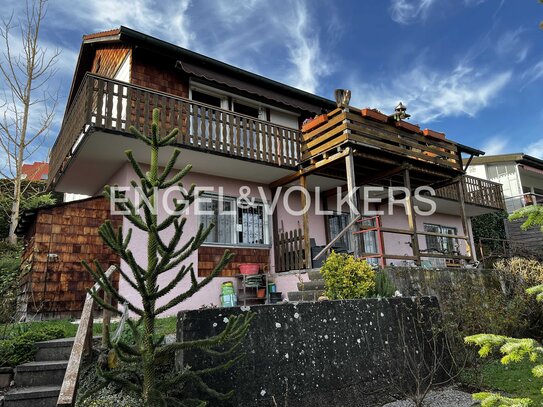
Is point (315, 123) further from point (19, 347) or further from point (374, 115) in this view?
point (19, 347)

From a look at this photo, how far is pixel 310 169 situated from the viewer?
11.5 m

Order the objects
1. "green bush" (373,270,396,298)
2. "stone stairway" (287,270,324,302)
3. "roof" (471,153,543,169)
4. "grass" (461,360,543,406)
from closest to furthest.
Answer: "grass" (461,360,543,406) < "green bush" (373,270,396,298) < "stone stairway" (287,270,324,302) < "roof" (471,153,543,169)

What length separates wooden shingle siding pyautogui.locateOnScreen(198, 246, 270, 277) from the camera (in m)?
11.1

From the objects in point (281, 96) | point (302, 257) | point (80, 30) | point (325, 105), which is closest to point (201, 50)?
point (281, 96)

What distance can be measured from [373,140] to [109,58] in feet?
29.1

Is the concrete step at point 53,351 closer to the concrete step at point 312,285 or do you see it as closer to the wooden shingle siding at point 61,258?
the wooden shingle siding at point 61,258

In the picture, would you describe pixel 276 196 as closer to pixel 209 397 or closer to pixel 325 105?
pixel 325 105

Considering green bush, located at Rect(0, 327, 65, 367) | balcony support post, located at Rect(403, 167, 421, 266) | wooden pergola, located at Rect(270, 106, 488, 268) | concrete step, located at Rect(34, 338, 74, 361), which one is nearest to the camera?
green bush, located at Rect(0, 327, 65, 367)

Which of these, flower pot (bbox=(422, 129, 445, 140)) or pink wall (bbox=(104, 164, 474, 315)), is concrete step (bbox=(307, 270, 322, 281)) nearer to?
pink wall (bbox=(104, 164, 474, 315))

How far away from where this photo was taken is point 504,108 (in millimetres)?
20938

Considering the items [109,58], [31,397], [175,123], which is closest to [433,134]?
[175,123]

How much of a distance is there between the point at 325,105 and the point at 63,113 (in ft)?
35.9

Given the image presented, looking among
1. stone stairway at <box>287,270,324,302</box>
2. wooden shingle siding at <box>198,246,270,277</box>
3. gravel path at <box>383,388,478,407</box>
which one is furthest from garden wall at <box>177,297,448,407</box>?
wooden shingle siding at <box>198,246,270,277</box>

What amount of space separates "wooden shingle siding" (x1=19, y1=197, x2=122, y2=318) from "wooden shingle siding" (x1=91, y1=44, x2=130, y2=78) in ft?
15.5
